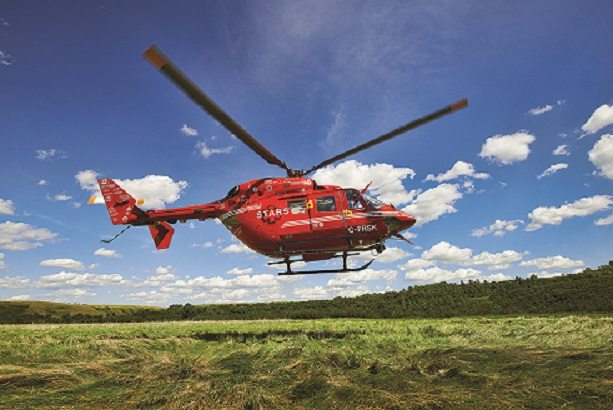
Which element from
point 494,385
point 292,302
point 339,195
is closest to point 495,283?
point 292,302

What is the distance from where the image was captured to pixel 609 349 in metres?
9.51

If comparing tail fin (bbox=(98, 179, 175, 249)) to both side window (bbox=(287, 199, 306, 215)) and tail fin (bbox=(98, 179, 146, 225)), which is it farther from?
side window (bbox=(287, 199, 306, 215))

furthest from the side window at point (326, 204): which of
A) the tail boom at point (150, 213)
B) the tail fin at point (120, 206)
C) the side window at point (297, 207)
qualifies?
the tail fin at point (120, 206)

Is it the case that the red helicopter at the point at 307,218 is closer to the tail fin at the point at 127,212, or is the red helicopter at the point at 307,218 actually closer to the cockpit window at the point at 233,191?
the cockpit window at the point at 233,191

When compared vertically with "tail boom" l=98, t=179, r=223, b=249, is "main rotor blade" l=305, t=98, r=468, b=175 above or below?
above

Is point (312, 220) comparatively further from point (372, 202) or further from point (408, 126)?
point (408, 126)

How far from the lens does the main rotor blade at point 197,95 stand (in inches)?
345

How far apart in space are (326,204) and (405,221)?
9.31ft

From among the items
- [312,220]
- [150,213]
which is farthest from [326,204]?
[150,213]

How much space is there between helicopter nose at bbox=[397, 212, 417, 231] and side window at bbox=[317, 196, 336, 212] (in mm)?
2341

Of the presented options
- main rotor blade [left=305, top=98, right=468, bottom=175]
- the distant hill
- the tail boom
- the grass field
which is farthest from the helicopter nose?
the distant hill

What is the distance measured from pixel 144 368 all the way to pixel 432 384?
5.00 meters

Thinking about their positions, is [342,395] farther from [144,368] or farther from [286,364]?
[144,368]

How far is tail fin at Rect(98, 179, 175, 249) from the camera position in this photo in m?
15.8
